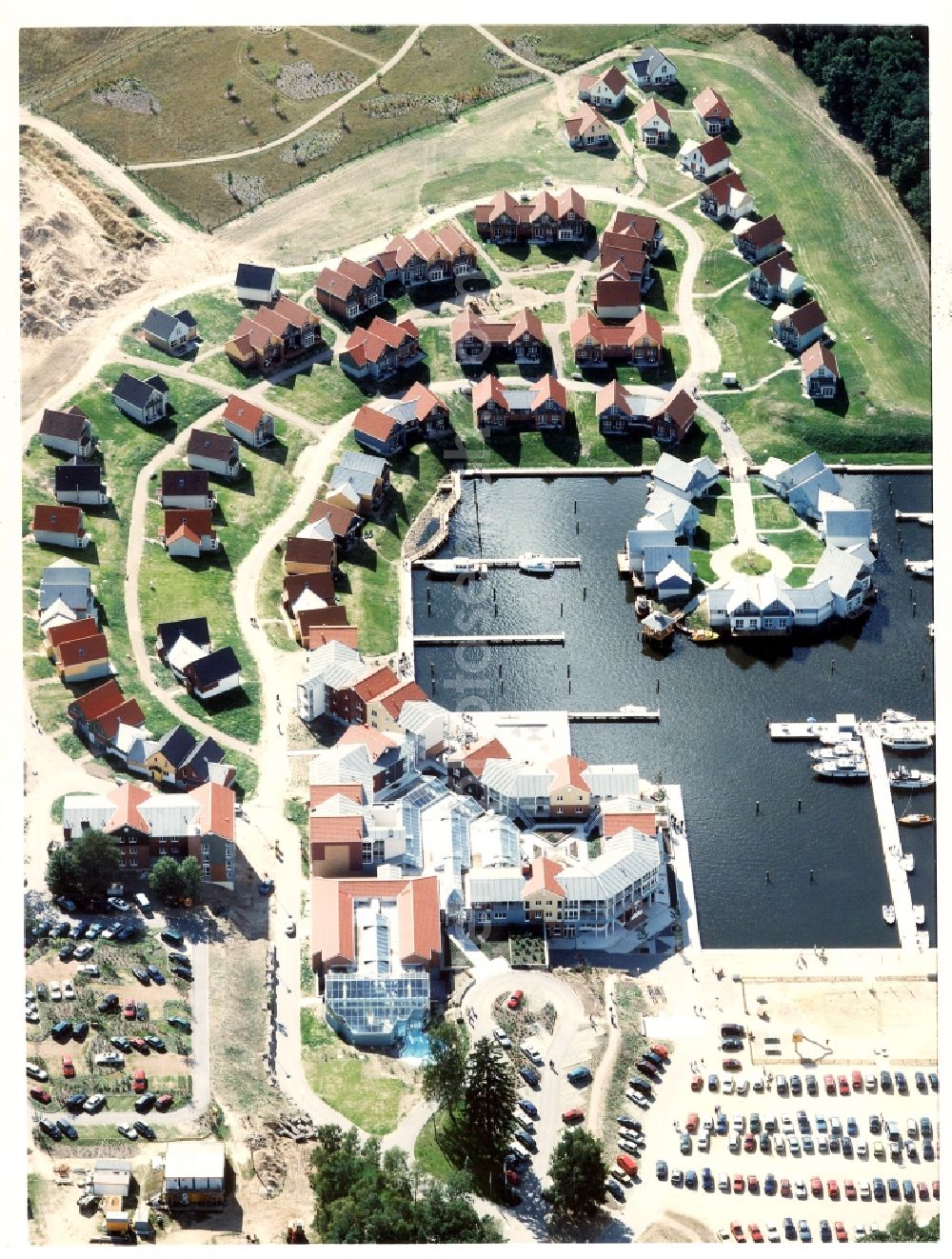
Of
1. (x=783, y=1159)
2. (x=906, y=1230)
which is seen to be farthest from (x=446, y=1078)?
(x=906, y=1230)

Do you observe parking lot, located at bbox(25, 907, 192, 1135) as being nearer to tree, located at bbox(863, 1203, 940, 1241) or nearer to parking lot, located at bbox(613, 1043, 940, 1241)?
parking lot, located at bbox(613, 1043, 940, 1241)

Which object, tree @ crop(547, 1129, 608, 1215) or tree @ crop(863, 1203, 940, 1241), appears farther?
tree @ crop(547, 1129, 608, 1215)

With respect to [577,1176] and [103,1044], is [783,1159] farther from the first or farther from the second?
[103,1044]

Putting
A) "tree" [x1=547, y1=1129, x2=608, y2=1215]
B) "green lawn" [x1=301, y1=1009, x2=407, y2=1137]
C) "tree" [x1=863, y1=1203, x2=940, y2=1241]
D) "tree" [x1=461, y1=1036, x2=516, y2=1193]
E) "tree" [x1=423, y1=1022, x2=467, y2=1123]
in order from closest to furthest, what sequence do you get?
"tree" [x1=863, y1=1203, x2=940, y2=1241] → "tree" [x1=547, y1=1129, x2=608, y2=1215] → "tree" [x1=461, y1=1036, x2=516, y2=1193] → "tree" [x1=423, y1=1022, x2=467, y2=1123] → "green lawn" [x1=301, y1=1009, x2=407, y2=1137]

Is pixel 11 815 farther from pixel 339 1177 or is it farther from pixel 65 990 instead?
pixel 339 1177

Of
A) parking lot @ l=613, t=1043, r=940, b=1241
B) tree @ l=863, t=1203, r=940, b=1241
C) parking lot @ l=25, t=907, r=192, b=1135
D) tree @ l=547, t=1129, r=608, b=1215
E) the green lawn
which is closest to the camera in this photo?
tree @ l=863, t=1203, r=940, b=1241

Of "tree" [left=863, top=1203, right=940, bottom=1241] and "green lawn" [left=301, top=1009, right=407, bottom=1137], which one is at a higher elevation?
"green lawn" [left=301, top=1009, right=407, bottom=1137]

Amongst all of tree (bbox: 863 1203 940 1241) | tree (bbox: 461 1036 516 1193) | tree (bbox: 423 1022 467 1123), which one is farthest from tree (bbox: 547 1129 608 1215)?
tree (bbox: 863 1203 940 1241)
